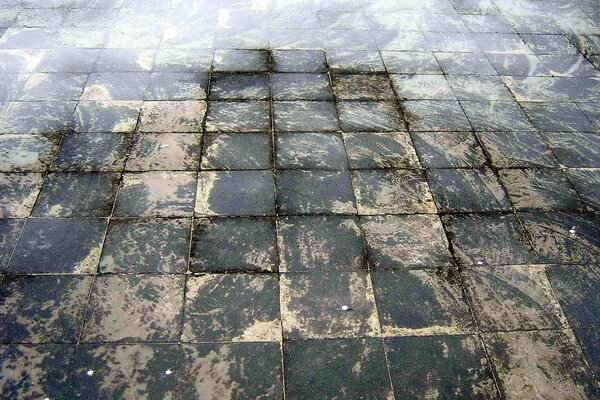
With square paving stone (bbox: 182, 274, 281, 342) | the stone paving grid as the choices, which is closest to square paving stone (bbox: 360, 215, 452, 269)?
the stone paving grid

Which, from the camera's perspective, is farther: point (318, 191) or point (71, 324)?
point (318, 191)

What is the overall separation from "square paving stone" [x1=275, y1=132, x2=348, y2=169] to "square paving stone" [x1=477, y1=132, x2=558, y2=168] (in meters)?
1.58

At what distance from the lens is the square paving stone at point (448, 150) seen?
462 cm

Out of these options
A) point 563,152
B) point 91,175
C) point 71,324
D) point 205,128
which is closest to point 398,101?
point 563,152

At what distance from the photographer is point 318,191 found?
4.25m

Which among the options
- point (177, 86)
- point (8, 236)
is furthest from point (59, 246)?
point (177, 86)

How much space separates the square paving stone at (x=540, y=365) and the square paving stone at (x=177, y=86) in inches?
158

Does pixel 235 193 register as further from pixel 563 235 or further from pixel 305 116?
pixel 563 235

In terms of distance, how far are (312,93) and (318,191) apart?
5.59 feet

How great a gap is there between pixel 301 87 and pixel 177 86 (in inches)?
58.6

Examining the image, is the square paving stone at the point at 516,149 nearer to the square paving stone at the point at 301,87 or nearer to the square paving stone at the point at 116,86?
the square paving stone at the point at 301,87

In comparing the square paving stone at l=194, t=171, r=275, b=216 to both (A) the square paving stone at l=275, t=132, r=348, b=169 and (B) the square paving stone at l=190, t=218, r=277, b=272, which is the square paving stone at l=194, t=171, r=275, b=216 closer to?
(B) the square paving stone at l=190, t=218, r=277, b=272

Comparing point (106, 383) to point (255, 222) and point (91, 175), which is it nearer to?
point (255, 222)

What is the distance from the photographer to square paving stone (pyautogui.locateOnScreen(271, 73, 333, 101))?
213 inches
